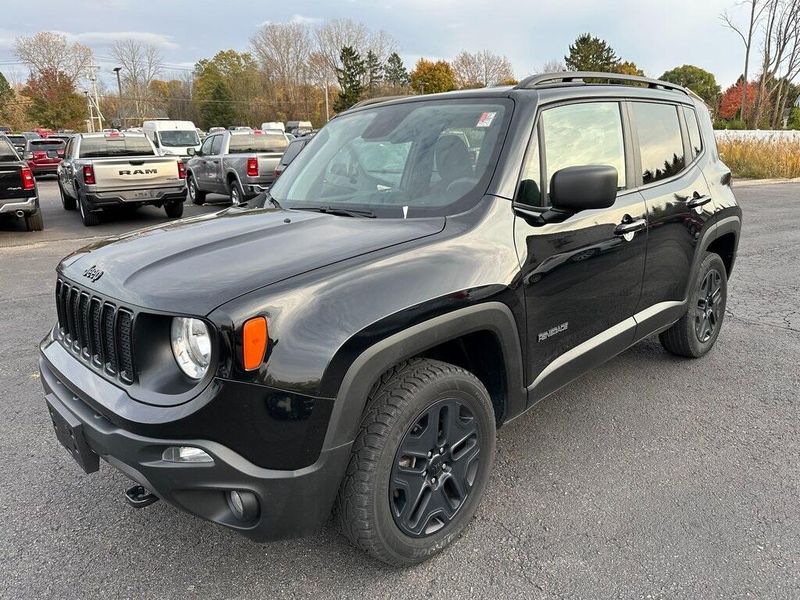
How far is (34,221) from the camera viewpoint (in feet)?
35.5

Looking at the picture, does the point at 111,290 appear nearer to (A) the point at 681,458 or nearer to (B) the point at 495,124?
(B) the point at 495,124

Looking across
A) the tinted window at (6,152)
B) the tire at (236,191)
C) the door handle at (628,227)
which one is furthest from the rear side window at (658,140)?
the tinted window at (6,152)

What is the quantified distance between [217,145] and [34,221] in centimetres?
420

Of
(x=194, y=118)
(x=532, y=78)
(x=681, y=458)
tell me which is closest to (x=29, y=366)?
(x=532, y=78)

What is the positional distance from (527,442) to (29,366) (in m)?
3.57

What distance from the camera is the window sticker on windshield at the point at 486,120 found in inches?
111

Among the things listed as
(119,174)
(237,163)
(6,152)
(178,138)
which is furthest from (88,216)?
(178,138)

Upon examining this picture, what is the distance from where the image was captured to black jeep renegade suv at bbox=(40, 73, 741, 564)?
1.91m

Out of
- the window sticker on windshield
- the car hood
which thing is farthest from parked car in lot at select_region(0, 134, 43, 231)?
the window sticker on windshield

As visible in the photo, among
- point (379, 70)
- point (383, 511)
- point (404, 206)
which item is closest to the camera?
point (383, 511)

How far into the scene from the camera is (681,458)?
314 centimetres

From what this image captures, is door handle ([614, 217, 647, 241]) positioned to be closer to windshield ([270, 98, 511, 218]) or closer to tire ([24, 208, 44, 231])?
windshield ([270, 98, 511, 218])

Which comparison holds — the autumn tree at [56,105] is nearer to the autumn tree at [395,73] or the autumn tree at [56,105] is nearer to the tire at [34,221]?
the autumn tree at [395,73]

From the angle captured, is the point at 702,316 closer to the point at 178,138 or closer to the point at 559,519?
the point at 559,519
